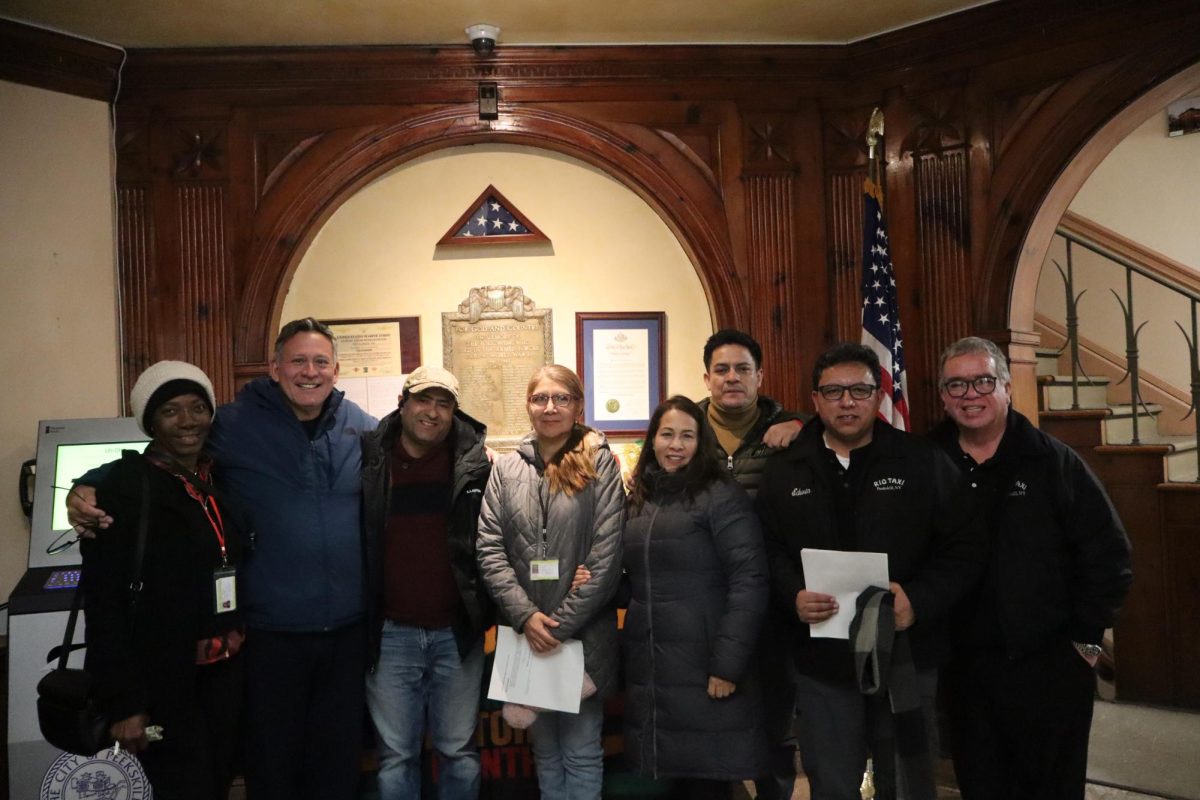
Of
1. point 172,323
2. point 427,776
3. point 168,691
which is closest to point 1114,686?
point 427,776

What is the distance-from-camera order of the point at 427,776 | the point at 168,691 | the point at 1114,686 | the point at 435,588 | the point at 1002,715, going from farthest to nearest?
the point at 1114,686 → the point at 427,776 → the point at 435,588 → the point at 1002,715 → the point at 168,691

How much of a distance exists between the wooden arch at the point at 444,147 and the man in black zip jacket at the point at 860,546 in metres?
1.48

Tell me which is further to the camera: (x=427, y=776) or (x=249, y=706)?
(x=427, y=776)

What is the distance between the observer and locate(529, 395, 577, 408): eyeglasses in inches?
98.3

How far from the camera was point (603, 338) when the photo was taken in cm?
393

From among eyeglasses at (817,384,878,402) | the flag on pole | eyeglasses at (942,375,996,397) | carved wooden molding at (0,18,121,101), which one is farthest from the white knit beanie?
the flag on pole

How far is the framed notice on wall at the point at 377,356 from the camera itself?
12.7 feet

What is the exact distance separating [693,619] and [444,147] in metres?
2.41

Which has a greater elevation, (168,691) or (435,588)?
(435,588)

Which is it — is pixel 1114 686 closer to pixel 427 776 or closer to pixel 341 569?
pixel 427 776

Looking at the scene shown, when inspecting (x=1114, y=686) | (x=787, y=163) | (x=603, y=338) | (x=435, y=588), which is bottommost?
(x=1114, y=686)

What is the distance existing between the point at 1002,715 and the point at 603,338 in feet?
7.34

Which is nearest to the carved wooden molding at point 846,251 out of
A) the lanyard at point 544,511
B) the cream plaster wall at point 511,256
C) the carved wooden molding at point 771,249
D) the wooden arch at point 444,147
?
the carved wooden molding at point 771,249

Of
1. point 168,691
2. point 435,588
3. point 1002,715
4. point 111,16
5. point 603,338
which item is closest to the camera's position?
point 168,691
